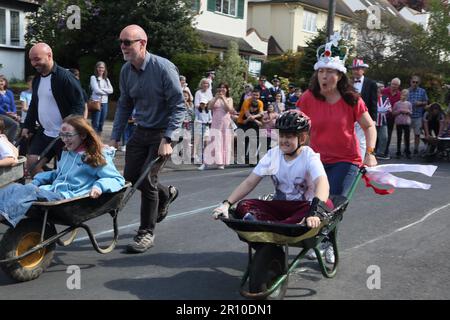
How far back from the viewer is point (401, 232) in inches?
271

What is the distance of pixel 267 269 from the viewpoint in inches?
166

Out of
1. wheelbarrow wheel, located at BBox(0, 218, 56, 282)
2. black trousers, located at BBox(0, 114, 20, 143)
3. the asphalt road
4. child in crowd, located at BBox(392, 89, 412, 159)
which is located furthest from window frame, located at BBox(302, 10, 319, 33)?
wheelbarrow wheel, located at BBox(0, 218, 56, 282)

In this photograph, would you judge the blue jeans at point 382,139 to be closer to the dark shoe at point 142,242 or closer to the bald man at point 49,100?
the bald man at point 49,100

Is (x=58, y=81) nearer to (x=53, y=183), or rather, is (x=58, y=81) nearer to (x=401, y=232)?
(x=53, y=183)

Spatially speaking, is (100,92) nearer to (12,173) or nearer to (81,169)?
(12,173)

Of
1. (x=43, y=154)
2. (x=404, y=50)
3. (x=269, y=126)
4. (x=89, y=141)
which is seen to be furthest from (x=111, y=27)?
(x=89, y=141)

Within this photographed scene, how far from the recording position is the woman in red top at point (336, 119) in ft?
17.1

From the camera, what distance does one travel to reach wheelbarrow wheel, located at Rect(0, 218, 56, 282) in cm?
461

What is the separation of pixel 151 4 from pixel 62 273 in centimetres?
2124

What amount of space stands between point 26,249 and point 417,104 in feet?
42.5

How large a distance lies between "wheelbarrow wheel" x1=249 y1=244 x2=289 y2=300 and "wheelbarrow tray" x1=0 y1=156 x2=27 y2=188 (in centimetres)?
275

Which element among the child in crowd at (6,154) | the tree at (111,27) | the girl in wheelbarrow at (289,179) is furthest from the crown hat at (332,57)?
the tree at (111,27)

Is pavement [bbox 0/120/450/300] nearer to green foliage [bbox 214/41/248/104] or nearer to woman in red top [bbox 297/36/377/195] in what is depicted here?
woman in red top [bbox 297/36/377/195]

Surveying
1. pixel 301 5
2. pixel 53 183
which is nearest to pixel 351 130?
pixel 53 183
